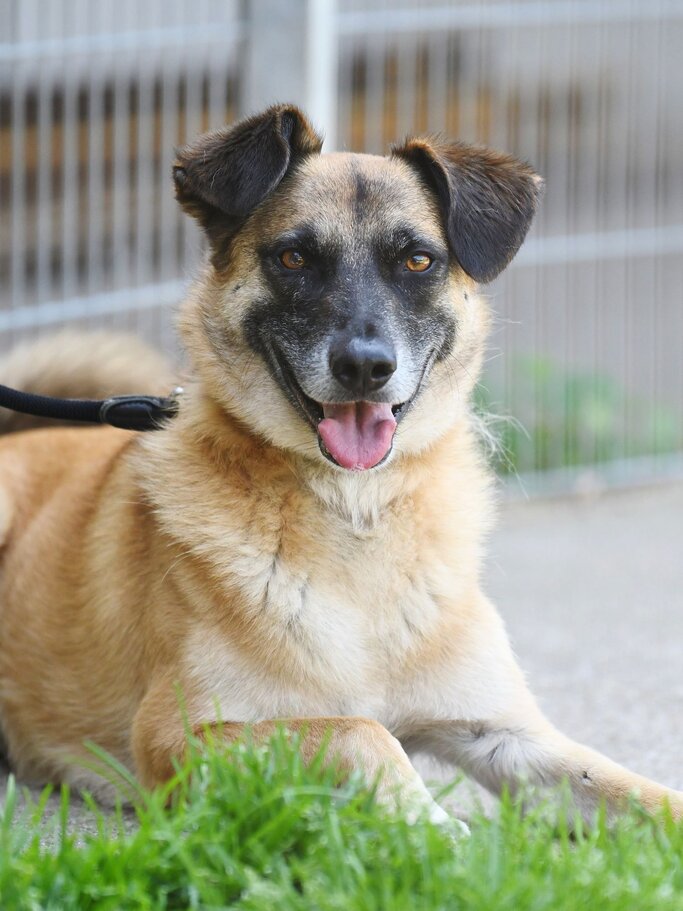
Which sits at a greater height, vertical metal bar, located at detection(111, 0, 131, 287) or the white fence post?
the white fence post

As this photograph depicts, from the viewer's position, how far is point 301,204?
3385 mm

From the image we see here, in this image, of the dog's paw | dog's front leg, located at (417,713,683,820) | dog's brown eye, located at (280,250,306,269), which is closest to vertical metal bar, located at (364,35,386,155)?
dog's brown eye, located at (280,250,306,269)

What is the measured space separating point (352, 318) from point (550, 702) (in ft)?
5.50

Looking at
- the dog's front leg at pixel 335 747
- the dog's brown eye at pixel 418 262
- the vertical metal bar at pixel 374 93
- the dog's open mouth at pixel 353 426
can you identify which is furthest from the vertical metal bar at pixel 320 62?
the dog's front leg at pixel 335 747

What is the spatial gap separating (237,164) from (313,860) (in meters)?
1.70

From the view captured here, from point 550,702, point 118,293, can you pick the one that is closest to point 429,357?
point 550,702

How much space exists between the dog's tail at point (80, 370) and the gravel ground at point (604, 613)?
137 cm

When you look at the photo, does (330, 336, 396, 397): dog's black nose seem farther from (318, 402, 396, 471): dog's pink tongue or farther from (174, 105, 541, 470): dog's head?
(318, 402, 396, 471): dog's pink tongue

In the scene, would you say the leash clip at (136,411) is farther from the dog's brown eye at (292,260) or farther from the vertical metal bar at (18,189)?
the vertical metal bar at (18,189)

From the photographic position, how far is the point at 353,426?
3270 mm

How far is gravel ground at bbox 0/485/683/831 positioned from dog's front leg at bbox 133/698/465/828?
0.30 metres

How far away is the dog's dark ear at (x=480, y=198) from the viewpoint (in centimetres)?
341

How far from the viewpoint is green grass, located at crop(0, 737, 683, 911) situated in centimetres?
226

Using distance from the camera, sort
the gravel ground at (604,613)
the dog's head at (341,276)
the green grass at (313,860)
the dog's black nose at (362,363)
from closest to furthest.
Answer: the green grass at (313,860), the dog's black nose at (362,363), the dog's head at (341,276), the gravel ground at (604,613)
